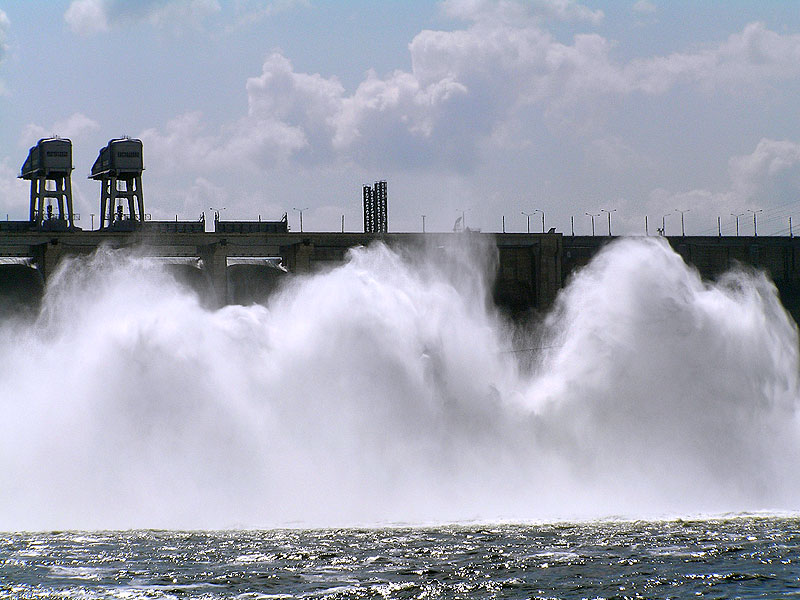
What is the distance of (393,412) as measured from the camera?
42594mm

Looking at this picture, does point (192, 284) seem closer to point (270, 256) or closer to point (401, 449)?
point (270, 256)

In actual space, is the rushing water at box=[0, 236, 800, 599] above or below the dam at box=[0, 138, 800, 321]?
below

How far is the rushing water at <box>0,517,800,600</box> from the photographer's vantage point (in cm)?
2595

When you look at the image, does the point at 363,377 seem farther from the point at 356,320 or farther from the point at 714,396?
the point at 714,396

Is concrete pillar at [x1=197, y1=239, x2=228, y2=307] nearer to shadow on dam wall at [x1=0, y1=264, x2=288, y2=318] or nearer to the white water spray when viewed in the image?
shadow on dam wall at [x1=0, y1=264, x2=288, y2=318]

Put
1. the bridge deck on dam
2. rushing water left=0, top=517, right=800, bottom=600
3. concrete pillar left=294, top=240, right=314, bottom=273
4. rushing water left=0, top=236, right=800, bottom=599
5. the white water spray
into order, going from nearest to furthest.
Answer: rushing water left=0, top=517, right=800, bottom=600
rushing water left=0, top=236, right=800, bottom=599
the white water spray
the bridge deck on dam
concrete pillar left=294, top=240, right=314, bottom=273

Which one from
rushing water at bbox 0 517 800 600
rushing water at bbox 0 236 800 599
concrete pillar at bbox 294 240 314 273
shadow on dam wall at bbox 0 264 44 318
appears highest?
concrete pillar at bbox 294 240 314 273

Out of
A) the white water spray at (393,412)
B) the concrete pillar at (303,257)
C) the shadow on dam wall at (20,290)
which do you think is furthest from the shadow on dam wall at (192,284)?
the white water spray at (393,412)

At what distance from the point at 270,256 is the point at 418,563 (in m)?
61.1

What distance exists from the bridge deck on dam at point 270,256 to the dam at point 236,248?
79 mm

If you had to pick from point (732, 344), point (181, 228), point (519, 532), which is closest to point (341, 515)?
point (519, 532)

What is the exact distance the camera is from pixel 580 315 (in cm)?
4909

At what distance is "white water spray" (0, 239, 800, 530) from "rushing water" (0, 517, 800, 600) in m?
3.36

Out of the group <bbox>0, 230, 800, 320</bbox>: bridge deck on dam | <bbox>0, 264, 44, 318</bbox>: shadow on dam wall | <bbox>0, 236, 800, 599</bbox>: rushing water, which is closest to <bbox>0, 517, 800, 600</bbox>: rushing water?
<bbox>0, 236, 800, 599</bbox>: rushing water
